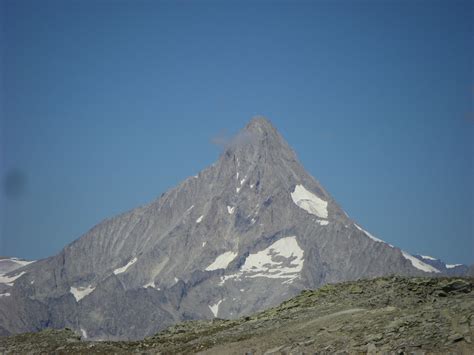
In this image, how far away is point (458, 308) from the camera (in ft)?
145

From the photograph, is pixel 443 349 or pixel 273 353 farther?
pixel 273 353

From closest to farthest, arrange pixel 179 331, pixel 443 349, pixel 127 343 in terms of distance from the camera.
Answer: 1. pixel 443 349
2. pixel 127 343
3. pixel 179 331

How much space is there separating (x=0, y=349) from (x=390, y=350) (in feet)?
105

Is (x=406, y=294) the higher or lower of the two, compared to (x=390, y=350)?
higher

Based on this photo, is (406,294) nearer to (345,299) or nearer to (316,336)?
(345,299)

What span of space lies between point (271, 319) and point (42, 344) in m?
17.0

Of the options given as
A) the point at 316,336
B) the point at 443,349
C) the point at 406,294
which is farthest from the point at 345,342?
the point at 406,294

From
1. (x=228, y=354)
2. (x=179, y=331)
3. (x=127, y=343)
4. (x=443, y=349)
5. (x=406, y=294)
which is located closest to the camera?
(x=443, y=349)

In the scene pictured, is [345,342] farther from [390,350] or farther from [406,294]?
[406,294]

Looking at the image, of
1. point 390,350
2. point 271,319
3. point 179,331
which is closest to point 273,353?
point 390,350

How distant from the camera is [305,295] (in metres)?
64.0

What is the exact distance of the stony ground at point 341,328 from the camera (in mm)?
41719

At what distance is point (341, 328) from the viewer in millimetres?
46469

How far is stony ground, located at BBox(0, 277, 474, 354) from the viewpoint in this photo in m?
41.7
